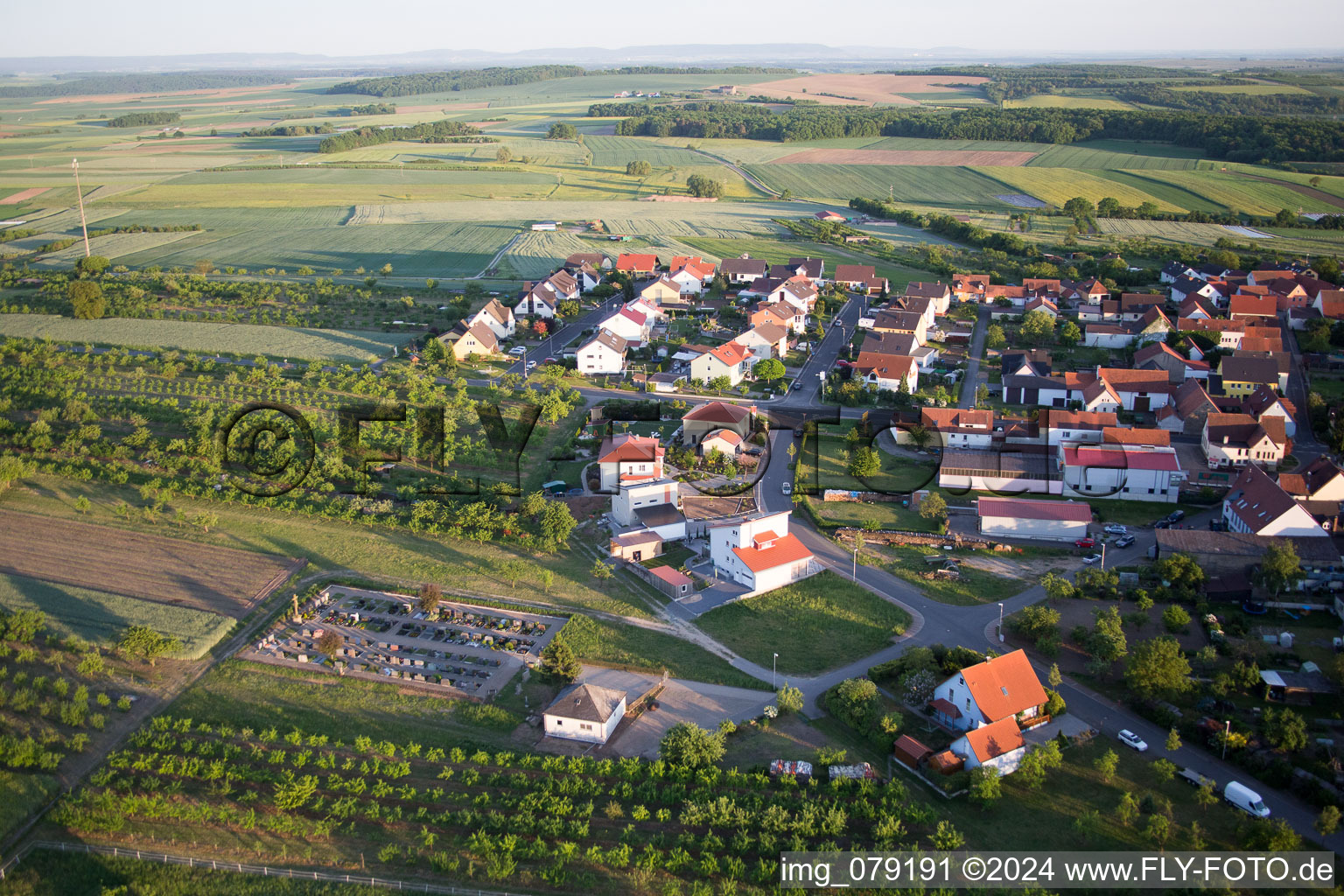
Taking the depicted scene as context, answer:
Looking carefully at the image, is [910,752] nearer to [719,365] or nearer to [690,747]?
[690,747]

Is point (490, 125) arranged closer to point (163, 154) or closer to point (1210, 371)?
point (163, 154)

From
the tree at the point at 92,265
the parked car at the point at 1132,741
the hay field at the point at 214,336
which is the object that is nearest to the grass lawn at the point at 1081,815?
the parked car at the point at 1132,741

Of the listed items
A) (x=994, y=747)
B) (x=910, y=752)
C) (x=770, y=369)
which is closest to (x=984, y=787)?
(x=994, y=747)

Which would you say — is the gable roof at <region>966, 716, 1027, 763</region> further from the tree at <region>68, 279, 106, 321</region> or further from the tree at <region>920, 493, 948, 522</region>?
the tree at <region>68, 279, 106, 321</region>

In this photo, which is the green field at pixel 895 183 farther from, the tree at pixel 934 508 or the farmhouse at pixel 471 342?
the tree at pixel 934 508

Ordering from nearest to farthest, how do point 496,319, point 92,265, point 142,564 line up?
1. point 142,564
2. point 496,319
3. point 92,265
